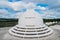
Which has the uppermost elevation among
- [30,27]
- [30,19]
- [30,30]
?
[30,19]

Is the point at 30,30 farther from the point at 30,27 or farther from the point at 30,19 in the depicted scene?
the point at 30,19

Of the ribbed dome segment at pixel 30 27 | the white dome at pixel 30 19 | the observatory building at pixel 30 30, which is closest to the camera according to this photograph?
the observatory building at pixel 30 30

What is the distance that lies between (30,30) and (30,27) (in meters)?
1.38

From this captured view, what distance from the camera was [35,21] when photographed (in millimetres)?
31094

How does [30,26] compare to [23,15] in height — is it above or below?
below

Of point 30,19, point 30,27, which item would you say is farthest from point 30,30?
point 30,19

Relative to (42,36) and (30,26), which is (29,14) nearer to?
(30,26)

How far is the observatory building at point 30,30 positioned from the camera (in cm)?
2666

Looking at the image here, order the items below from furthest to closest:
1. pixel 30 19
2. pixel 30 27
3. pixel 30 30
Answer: pixel 30 19
pixel 30 27
pixel 30 30

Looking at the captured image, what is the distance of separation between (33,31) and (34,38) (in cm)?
267

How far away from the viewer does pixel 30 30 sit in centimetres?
2836

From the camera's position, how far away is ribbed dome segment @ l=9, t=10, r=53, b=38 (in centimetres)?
2744

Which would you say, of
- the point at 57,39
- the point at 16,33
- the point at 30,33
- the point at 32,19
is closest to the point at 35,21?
the point at 32,19

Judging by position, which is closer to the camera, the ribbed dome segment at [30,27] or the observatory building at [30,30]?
the observatory building at [30,30]
